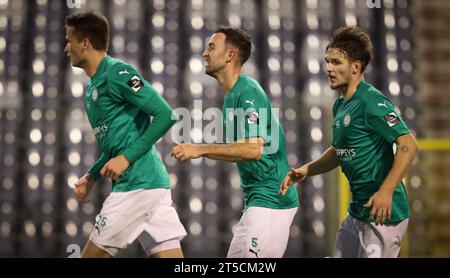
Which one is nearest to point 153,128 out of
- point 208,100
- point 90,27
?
point 90,27

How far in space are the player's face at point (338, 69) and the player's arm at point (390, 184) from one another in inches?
15.0

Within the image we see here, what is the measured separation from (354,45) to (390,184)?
63 cm

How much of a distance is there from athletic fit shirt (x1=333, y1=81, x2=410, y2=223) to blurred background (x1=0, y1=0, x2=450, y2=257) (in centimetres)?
109

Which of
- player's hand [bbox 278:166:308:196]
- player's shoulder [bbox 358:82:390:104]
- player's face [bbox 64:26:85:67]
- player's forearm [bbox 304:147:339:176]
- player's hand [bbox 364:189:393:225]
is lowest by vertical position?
player's hand [bbox 364:189:393:225]

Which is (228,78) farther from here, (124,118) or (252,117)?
(124,118)

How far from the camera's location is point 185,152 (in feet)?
7.60

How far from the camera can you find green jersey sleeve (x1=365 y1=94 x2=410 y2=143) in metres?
2.43

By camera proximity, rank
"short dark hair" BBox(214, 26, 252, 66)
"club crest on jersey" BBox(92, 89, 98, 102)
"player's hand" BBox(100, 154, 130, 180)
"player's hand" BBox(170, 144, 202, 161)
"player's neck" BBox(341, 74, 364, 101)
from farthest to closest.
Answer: "short dark hair" BBox(214, 26, 252, 66) < "club crest on jersey" BBox(92, 89, 98, 102) < "player's neck" BBox(341, 74, 364, 101) < "player's hand" BBox(100, 154, 130, 180) < "player's hand" BBox(170, 144, 202, 161)

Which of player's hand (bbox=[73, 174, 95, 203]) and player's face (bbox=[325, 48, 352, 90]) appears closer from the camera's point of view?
player's face (bbox=[325, 48, 352, 90])

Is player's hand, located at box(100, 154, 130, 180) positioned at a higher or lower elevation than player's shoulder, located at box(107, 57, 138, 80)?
lower

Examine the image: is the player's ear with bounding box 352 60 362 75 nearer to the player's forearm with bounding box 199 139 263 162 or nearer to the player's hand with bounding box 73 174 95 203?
the player's forearm with bounding box 199 139 263 162

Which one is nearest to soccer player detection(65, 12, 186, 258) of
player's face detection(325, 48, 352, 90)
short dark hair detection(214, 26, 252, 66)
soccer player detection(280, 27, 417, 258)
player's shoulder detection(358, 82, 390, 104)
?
short dark hair detection(214, 26, 252, 66)

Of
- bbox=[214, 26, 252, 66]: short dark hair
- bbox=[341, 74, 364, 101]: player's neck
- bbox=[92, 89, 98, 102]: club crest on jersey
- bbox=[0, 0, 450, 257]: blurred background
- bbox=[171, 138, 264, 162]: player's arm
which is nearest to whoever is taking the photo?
bbox=[171, 138, 264, 162]: player's arm
